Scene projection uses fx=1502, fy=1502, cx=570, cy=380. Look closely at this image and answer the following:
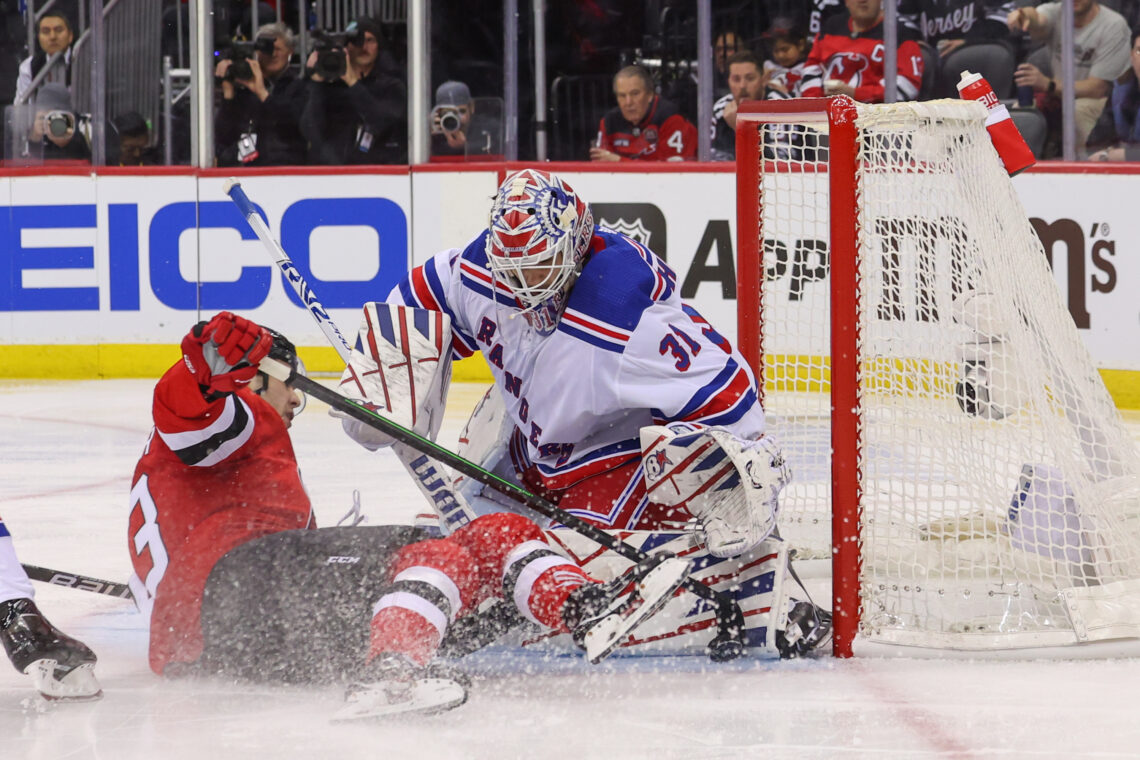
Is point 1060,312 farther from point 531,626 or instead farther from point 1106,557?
point 531,626

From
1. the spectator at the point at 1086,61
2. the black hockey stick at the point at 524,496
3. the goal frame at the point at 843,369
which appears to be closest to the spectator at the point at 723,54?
the spectator at the point at 1086,61

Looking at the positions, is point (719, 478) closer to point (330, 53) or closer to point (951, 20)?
point (951, 20)

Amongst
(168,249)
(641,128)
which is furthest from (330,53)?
(641,128)

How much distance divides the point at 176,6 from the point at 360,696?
4.95 metres

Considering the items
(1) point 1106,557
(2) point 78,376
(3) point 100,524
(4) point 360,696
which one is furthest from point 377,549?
(2) point 78,376

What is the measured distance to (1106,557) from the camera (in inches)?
98.9

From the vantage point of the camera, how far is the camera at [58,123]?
6352 millimetres

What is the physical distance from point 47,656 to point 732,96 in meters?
4.23

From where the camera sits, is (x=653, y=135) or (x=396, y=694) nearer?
(x=396, y=694)

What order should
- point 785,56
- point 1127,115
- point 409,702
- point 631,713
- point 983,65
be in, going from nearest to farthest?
point 409,702 → point 631,713 → point 1127,115 → point 983,65 → point 785,56

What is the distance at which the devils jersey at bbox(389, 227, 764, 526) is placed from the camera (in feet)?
7.88

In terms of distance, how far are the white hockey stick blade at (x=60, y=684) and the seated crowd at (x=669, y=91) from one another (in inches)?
162

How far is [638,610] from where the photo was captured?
7.00ft

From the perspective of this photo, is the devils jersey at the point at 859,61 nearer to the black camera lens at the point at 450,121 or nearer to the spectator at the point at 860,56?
the spectator at the point at 860,56
